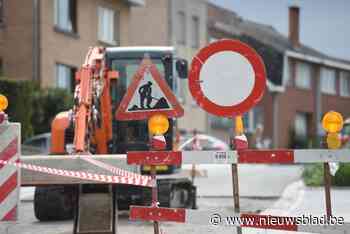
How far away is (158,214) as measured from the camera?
843cm

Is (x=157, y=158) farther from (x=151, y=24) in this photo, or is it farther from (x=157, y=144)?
(x=151, y=24)

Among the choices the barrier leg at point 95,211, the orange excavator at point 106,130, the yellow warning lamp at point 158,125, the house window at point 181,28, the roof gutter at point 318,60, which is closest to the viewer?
the yellow warning lamp at point 158,125

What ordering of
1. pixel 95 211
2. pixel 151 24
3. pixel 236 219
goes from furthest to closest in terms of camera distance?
pixel 151 24
pixel 95 211
pixel 236 219

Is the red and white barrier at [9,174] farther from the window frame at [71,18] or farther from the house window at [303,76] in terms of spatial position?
the house window at [303,76]

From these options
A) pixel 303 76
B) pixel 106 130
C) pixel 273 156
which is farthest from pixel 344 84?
pixel 273 156

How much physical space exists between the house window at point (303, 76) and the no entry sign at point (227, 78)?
49.7m

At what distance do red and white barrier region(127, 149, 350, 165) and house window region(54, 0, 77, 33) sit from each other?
966 inches

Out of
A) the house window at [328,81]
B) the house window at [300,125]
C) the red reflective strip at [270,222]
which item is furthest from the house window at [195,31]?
the red reflective strip at [270,222]

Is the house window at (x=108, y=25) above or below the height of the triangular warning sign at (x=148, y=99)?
above

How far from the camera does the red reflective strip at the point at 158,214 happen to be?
27.1 feet

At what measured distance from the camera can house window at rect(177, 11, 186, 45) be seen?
4659 centimetres

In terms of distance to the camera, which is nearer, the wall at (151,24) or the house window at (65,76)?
the house window at (65,76)

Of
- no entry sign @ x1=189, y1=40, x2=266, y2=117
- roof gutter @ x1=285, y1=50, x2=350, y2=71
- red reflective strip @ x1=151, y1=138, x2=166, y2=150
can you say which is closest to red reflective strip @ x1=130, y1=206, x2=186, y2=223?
red reflective strip @ x1=151, y1=138, x2=166, y2=150

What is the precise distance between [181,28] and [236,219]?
129ft
